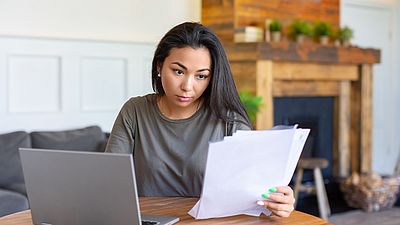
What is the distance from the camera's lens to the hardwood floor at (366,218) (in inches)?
176

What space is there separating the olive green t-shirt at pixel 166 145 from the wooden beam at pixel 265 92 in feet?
8.55

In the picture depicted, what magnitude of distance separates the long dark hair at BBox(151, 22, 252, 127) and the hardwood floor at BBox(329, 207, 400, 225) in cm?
282

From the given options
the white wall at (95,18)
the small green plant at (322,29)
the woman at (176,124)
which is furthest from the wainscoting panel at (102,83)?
the woman at (176,124)

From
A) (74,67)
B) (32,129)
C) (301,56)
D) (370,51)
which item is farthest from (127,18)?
(370,51)

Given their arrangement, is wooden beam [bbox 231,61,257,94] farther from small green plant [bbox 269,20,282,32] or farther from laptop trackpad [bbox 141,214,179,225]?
laptop trackpad [bbox 141,214,179,225]

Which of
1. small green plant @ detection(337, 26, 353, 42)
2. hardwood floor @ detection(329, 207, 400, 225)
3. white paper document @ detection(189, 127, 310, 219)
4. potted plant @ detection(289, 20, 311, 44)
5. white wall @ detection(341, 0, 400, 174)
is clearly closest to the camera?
white paper document @ detection(189, 127, 310, 219)

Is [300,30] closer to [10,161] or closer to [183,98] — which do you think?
[10,161]

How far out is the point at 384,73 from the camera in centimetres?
619

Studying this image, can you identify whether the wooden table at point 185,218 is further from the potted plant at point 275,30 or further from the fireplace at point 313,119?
the fireplace at point 313,119

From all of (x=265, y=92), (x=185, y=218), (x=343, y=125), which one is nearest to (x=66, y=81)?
(x=265, y=92)

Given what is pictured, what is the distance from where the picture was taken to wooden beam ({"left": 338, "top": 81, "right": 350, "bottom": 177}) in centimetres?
537

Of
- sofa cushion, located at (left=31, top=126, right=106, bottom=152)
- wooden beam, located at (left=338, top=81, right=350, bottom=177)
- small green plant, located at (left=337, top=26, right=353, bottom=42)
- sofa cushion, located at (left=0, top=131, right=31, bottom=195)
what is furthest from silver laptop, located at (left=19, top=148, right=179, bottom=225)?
wooden beam, located at (left=338, top=81, right=350, bottom=177)

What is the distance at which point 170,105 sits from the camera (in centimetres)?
191

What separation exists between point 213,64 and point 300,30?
127 inches
